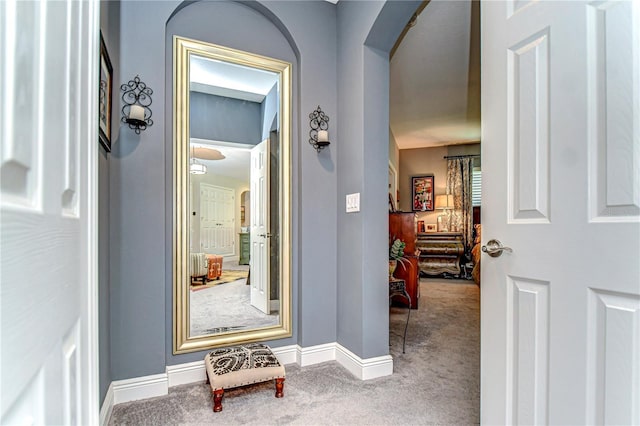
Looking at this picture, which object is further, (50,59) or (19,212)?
(50,59)

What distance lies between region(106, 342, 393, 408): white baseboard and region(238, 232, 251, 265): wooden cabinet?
27.0 inches

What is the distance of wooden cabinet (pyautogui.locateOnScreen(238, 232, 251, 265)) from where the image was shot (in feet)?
8.01

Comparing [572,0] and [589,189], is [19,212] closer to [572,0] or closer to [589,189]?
[589,189]

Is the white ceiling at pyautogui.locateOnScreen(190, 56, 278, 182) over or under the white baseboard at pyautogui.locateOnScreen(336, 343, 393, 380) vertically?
over

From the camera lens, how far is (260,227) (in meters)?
2.49

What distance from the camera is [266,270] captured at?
2479 millimetres

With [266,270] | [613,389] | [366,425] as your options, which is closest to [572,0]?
[613,389]

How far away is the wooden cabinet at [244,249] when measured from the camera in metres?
2.44

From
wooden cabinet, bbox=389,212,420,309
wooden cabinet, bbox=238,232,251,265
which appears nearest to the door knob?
wooden cabinet, bbox=238,232,251,265

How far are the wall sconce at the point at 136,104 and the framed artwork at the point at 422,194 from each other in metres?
6.26

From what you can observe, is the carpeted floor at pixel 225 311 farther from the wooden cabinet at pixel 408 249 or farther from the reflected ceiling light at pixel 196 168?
the wooden cabinet at pixel 408 249

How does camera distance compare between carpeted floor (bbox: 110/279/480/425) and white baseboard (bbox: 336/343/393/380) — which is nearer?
carpeted floor (bbox: 110/279/480/425)

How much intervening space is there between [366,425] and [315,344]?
82 centimetres

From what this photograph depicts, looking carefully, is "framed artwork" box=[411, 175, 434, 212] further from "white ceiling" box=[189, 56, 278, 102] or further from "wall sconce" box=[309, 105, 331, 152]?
"white ceiling" box=[189, 56, 278, 102]
